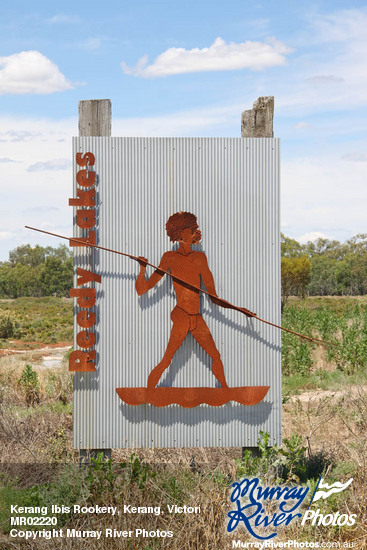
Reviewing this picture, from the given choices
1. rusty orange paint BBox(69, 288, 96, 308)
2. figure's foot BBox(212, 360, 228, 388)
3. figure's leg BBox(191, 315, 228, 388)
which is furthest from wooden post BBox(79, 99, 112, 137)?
figure's foot BBox(212, 360, 228, 388)

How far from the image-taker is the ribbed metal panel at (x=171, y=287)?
219 inches

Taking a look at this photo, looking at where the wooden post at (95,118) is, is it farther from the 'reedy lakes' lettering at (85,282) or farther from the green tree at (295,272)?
the green tree at (295,272)

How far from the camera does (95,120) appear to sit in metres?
5.76

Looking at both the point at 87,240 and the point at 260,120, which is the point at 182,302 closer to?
the point at 87,240

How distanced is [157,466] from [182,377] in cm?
97

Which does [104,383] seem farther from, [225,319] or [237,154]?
[237,154]

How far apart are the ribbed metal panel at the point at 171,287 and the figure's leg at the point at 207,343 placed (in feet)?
0.22

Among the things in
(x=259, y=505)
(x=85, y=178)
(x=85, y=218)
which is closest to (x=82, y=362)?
(x=85, y=218)

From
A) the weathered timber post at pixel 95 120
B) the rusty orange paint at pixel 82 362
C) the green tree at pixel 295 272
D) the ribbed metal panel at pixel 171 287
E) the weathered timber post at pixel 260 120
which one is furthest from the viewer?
the green tree at pixel 295 272

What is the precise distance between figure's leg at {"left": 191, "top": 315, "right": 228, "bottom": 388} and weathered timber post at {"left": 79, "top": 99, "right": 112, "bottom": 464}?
131 centimetres

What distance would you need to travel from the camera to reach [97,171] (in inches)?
221

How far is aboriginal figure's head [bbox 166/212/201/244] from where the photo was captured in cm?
550

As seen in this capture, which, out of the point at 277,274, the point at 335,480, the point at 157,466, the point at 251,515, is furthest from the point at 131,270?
the point at 335,480

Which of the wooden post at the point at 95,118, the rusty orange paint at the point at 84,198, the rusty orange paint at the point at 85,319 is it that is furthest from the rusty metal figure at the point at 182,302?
the wooden post at the point at 95,118
